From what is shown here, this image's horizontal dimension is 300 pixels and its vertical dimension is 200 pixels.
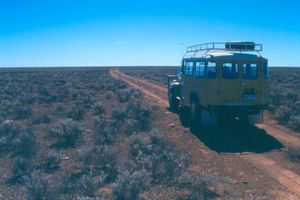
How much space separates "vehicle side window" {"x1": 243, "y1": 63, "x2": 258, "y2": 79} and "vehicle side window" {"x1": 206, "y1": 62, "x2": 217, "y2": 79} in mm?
1150

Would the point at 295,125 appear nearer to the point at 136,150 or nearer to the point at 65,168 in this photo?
the point at 136,150

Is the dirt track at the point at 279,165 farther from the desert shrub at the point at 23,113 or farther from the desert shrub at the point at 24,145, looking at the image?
the desert shrub at the point at 23,113

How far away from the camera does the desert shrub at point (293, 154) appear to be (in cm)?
1074

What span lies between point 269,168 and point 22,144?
25.9 ft

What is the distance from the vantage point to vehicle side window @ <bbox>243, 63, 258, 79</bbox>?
1375 cm

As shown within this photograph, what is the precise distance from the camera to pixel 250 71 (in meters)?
13.8

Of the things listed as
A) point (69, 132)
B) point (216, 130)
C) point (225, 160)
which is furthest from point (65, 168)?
point (216, 130)

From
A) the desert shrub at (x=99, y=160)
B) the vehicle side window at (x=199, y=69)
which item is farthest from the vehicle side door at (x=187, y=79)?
the desert shrub at (x=99, y=160)

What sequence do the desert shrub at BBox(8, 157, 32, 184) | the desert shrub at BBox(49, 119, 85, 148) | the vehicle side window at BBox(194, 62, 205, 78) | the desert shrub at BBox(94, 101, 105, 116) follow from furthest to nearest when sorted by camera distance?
the desert shrub at BBox(94, 101, 105, 116)
the vehicle side window at BBox(194, 62, 205, 78)
the desert shrub at BBox(49, 119, 85, 148)
the desert shrub at BBox(8, 157, 32, 184)

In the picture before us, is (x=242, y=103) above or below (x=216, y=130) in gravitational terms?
above

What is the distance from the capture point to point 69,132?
13.4 m

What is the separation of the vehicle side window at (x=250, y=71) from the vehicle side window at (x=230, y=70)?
0.34 meters

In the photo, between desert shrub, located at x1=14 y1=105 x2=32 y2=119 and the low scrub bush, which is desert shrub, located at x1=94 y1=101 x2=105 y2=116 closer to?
the low scrub bush

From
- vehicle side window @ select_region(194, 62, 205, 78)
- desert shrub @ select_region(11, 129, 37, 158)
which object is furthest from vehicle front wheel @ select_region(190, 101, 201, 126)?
desert shrub @ select_region(11, 129, 37, 158)
